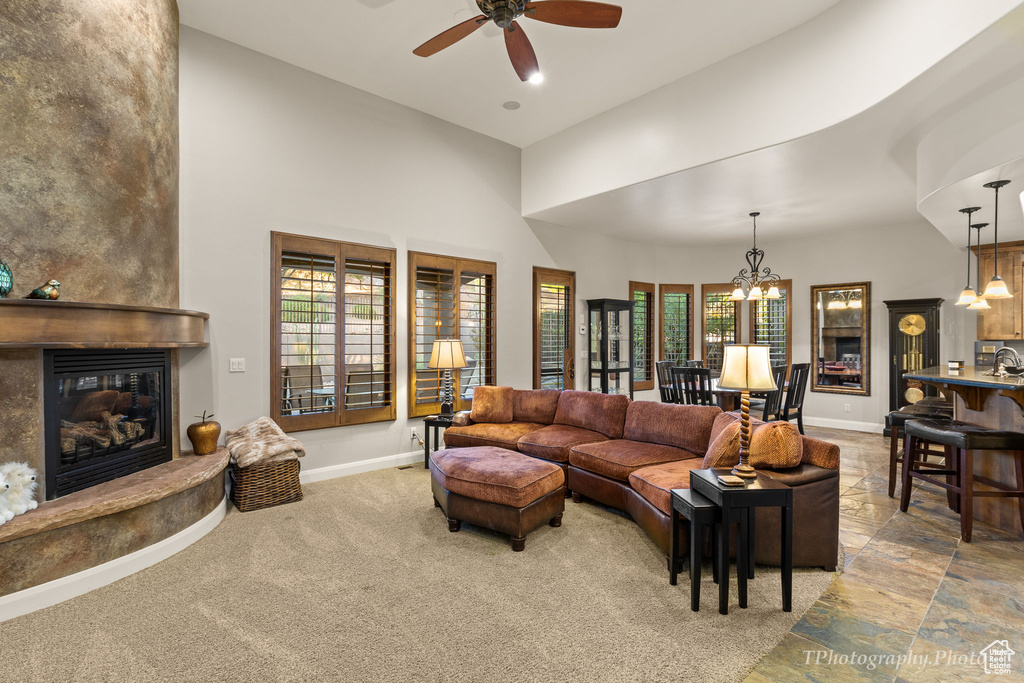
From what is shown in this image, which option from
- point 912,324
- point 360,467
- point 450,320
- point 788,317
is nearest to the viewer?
point 360,467

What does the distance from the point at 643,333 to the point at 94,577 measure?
6976 mm

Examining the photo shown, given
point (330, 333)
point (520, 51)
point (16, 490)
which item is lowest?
point (16, 490)

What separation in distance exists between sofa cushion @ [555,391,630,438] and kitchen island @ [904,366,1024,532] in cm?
229

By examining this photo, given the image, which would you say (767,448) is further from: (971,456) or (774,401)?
(774,401)

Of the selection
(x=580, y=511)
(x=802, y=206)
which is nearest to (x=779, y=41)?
(x=802, y=206)

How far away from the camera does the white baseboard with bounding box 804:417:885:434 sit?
6.93 meters

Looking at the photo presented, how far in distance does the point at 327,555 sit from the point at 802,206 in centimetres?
599

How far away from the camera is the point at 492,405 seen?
16.1ft

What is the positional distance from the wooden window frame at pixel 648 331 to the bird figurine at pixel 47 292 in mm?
6680

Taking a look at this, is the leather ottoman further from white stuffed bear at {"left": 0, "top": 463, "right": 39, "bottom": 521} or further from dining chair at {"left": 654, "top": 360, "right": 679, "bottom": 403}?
dining chair at {"left": 654, "top": 360, "right": 679, "bottom": 403}

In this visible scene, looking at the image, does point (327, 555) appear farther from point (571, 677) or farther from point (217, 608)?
point (571, 677)

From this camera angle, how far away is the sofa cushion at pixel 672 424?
3.63 meters

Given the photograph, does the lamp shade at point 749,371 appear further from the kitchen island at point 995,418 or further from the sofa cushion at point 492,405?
the sofa cushion at point 492,405

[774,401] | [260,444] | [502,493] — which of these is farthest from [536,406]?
[774,401]
